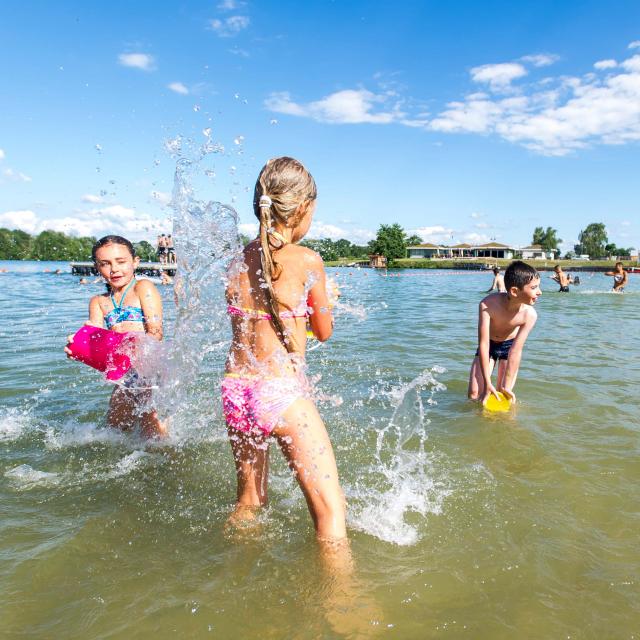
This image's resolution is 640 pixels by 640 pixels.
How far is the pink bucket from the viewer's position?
13.4 ft

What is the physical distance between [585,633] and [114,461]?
374 centimetres

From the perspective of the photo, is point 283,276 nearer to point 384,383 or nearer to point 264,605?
point 264,605

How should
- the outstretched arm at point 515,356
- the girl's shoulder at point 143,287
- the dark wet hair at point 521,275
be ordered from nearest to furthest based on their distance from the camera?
1. the girl's shoulder at point 143,287
2. the dark wet hair at point 521,275
3. the outstretched arm at point 515,356

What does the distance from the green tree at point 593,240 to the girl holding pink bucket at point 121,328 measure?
6128 inches

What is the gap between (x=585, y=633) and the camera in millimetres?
2363

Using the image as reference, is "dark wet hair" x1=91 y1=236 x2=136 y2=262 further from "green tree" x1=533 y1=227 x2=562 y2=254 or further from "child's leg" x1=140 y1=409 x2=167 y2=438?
"green tree" x1=533 y1=227 x2=562 y2=254

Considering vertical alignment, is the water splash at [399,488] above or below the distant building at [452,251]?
below

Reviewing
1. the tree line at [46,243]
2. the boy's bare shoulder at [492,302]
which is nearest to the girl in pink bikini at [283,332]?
the boy's bare shoulder at [492,302]

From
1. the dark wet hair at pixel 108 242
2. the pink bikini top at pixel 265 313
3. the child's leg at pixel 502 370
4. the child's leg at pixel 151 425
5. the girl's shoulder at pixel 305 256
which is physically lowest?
the child's leg at pixel 151 425

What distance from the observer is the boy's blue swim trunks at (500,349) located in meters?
6.21

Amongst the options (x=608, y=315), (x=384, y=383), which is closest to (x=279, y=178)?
(x=384, y=383)

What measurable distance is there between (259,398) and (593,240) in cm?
16332

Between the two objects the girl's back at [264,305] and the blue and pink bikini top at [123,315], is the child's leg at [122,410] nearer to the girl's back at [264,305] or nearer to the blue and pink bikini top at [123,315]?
the blue and pink bikini top at [123,315]

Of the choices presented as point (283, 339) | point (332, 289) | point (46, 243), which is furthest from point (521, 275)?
point (46, 243)
